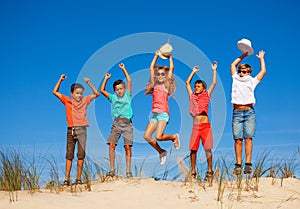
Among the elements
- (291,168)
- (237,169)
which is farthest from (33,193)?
(291,168)

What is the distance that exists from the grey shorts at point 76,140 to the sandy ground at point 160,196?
1008 millimetres

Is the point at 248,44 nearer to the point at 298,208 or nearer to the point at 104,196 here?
the point at 298,208

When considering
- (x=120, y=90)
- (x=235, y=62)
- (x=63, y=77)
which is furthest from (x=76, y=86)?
(x=235, y=62)

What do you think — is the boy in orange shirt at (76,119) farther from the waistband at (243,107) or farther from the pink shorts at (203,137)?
the waistband at (243,107)

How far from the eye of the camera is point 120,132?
28.5 feet

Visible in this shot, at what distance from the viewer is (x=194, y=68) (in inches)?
349

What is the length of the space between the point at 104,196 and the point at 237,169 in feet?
7.84

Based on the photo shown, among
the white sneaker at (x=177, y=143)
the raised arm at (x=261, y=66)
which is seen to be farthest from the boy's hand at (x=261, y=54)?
the white sneaker at (x=177, y=143)

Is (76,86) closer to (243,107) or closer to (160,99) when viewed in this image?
(160,99)

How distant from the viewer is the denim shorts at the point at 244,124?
317 inches

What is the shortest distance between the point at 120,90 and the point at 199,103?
5.11 feet

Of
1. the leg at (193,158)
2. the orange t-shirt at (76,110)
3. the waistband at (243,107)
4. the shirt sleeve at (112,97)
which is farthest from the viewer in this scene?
the shirt sleeve at (112,97)

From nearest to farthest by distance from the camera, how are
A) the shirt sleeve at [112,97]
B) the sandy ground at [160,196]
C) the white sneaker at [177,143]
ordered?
the sandy ground at [160,196] → the shirt sleeve at [112,97] → the white sneaker at [177,143]

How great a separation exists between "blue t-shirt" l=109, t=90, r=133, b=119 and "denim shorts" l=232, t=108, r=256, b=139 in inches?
79.2
